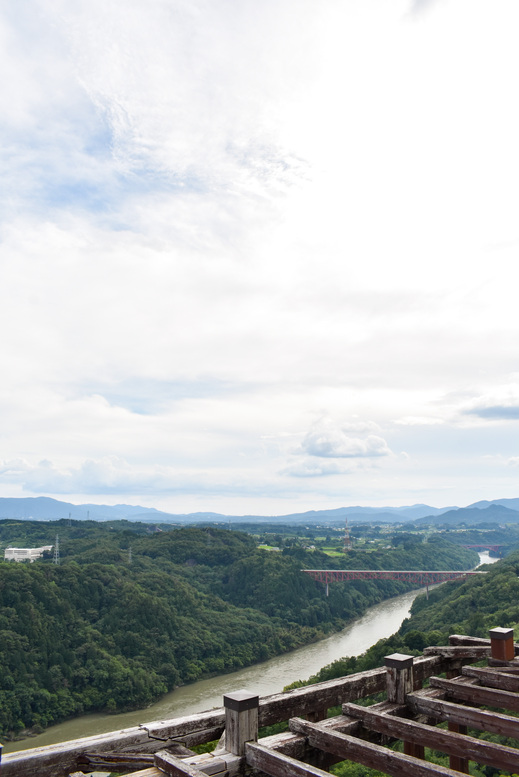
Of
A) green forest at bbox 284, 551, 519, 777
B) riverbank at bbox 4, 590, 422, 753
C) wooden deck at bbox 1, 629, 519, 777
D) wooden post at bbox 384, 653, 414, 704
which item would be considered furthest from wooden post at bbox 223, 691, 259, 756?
riverbank at bbox 4, 590, 422, 753

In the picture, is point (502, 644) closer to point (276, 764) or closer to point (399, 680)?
point (399, 680)

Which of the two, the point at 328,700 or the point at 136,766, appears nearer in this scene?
the point at 136,766

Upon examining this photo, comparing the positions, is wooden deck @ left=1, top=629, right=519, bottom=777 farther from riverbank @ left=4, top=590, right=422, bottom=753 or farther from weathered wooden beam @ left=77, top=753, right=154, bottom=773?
riverbank @ left=4, top=590, right=422, bottom=753

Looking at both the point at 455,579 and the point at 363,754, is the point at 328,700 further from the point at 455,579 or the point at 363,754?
the point at 455,579

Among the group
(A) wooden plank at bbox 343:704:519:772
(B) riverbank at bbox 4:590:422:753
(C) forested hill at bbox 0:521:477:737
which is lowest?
(B) riverbank at bbox 4:590:422:753

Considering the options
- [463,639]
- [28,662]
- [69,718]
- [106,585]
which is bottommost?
[69,718]

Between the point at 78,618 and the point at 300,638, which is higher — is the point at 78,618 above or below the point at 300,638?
above

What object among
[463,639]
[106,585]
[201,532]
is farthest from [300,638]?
[463,639]
